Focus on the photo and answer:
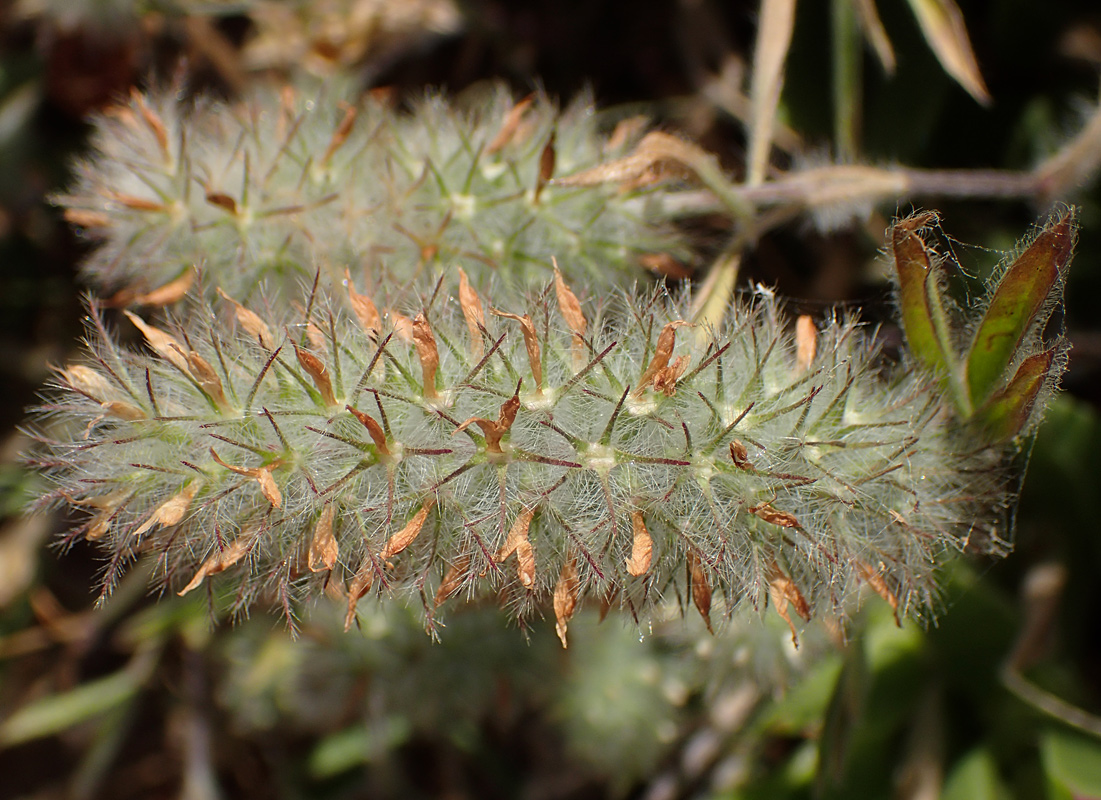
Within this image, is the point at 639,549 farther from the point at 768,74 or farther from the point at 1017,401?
the point at 768,74

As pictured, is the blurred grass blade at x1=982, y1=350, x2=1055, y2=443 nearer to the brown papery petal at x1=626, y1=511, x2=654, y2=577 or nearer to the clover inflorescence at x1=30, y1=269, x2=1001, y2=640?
the clover inflorescence at x1=30, y1=269, x2=1001, y2=640

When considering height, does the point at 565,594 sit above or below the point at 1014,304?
below

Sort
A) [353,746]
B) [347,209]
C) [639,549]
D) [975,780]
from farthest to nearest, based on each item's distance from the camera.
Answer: [353,746], [975,780], [347,209], [639,549]

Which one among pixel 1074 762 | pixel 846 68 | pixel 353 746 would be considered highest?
pixel 846 68

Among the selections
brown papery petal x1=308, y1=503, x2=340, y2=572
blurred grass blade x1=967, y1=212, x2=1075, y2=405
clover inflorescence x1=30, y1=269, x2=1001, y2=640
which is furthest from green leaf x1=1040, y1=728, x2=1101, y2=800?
brown papery petal x1=308, y1=503, x2=340, y2=572

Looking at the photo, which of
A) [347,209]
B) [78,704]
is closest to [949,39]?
[347,209]

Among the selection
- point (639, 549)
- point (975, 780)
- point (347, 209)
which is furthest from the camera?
point (975, 780)

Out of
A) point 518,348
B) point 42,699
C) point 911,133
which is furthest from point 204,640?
point 911,133
